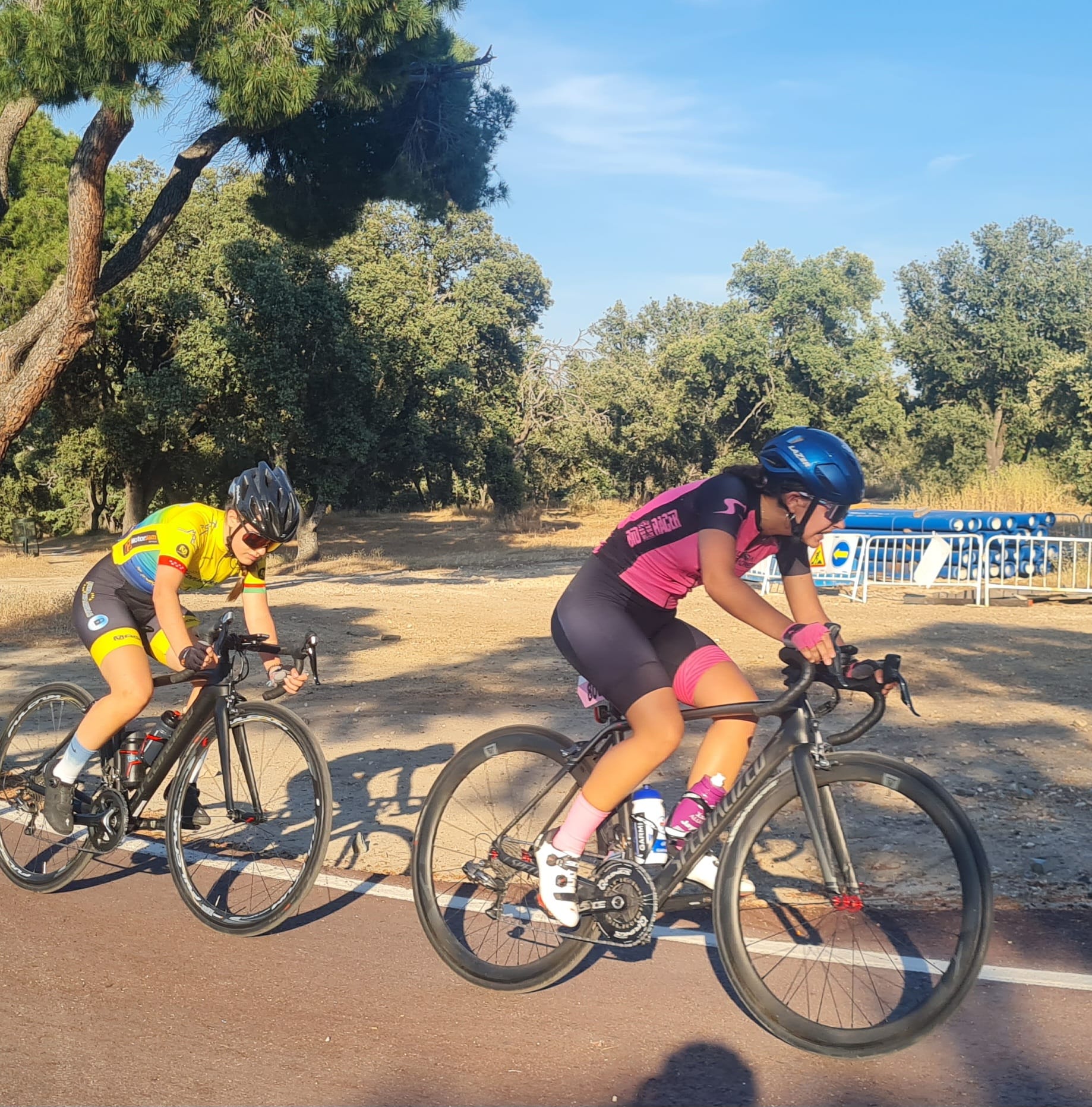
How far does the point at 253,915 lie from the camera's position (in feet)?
15.7

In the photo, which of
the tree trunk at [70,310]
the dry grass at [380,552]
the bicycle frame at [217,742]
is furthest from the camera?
the dry grass at [380,552]

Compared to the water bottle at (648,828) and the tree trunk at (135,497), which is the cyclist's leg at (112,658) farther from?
the tree trunk at (135,497)

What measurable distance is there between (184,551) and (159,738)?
33.5 inches

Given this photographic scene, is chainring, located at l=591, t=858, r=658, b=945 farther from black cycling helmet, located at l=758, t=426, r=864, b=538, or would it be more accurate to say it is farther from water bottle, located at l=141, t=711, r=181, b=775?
water bottle, located at l=141, t=711, r=181, b=775

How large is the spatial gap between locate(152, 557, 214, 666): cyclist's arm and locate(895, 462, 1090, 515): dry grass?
28477mm

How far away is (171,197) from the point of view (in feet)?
51.7

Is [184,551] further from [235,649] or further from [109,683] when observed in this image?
[109,683]

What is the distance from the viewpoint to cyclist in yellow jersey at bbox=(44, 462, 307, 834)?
5020 millimetres

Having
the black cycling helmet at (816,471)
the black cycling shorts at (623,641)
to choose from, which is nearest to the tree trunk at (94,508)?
the black cycling shorts at (623,641)

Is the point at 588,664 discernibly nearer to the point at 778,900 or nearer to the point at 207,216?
the point at 778,900

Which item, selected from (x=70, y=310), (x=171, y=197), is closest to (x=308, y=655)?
(x=70, y=310)

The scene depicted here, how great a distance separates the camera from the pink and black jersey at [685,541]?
404 cm

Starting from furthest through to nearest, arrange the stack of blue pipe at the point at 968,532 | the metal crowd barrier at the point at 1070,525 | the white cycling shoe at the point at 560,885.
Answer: the metal crowd barrier at the point at 1070,525
the stack of blue pipe at the point at 968,532
the white cycling shoe at the point at 560,885

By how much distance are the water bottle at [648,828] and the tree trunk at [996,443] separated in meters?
51.9
